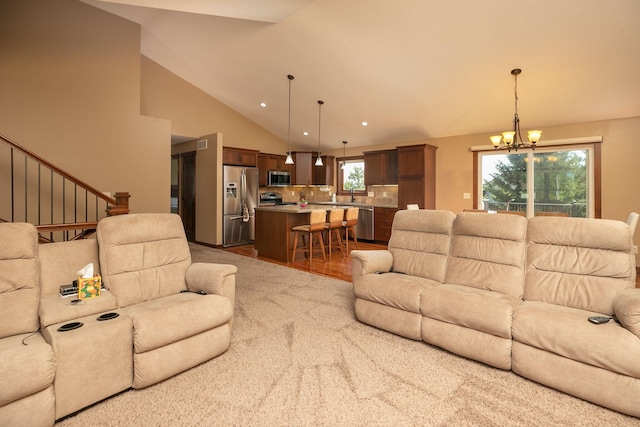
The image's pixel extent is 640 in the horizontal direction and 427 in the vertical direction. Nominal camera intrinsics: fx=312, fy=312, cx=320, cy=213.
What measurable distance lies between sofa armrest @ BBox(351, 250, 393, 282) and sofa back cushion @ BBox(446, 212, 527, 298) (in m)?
0.61

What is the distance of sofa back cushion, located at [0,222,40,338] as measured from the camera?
1.90 m

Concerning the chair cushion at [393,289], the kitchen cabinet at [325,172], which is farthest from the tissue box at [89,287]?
the kitchen cabinet at [325,172]

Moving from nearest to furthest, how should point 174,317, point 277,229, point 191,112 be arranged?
point 174,317, point 277,229, point 191,112

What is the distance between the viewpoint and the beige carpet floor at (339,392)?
171cm

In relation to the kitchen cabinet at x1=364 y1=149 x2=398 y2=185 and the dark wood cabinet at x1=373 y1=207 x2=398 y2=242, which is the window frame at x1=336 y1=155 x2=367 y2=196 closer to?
the kitchen cabinet at x1=364 y1=149 x2=398 y2=185

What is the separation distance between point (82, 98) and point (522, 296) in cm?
636

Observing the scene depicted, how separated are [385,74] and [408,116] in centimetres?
143

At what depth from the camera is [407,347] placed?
2527mm

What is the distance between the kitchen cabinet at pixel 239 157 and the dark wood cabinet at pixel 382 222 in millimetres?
3256

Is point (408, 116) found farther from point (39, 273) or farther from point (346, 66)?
point (39, 273)

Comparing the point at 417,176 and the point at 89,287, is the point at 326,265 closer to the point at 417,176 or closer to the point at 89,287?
the point at 417,176

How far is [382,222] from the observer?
749 cm

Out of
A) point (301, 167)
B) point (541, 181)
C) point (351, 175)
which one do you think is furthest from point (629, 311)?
point (301, 167)

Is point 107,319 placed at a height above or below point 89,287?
below
